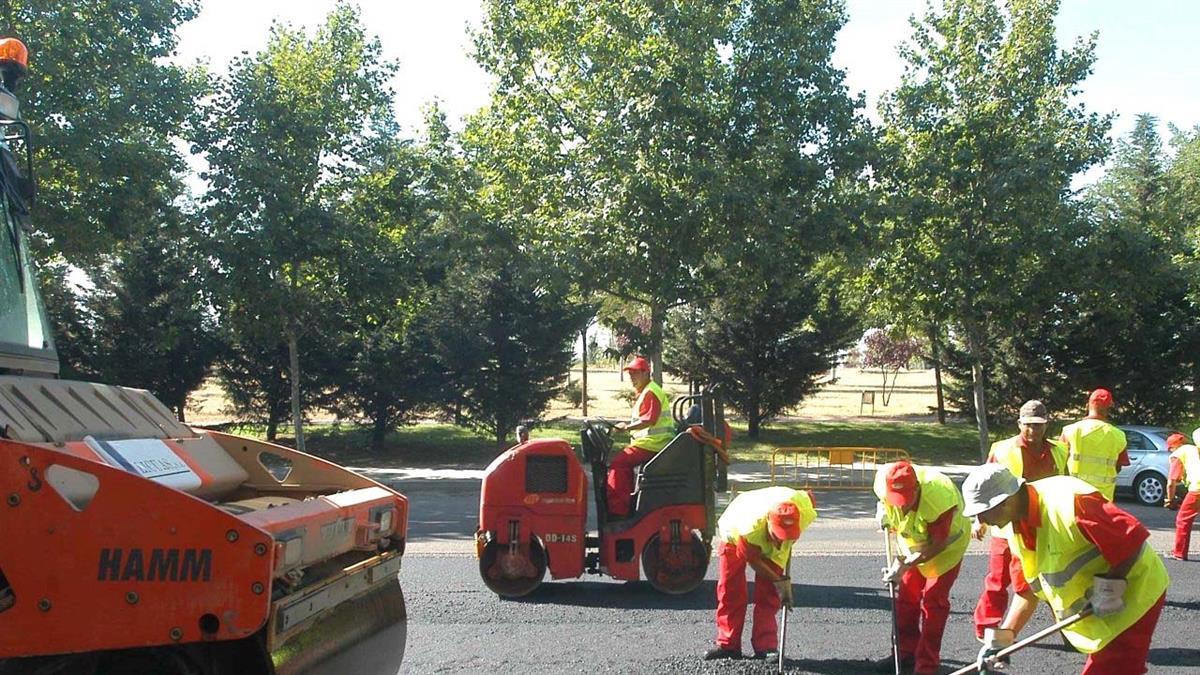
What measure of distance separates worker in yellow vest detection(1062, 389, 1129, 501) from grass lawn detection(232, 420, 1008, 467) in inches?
538

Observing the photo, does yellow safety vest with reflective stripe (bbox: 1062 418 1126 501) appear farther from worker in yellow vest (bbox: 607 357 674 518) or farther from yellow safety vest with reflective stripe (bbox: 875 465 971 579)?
worker in yellow vest (bbox: 607 357 674 518)

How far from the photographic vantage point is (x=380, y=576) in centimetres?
491

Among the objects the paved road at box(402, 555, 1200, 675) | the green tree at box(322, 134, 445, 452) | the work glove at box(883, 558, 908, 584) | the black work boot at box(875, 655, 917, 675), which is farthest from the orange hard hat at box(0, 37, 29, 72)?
the green tree at box(322, 134, 445, 452)

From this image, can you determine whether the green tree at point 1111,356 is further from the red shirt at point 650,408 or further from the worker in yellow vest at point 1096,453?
the red shirt at point 650,408

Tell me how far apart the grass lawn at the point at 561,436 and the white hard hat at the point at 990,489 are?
16469 millimetres

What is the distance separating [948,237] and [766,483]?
223 inches

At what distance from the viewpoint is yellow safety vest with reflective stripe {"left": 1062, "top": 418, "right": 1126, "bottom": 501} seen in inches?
318

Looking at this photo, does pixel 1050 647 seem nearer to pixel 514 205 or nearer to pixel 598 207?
pixel 598 207

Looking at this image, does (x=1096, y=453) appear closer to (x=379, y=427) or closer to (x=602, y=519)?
(x=602, y=519)

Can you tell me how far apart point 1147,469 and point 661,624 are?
11210 mm

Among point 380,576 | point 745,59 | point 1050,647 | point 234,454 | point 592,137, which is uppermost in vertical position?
point 745,59

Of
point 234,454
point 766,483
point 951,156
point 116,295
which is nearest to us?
point 234,454

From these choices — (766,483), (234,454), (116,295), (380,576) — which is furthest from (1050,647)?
(116,295)

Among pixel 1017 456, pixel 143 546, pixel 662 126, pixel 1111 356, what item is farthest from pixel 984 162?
pixel 143 546
